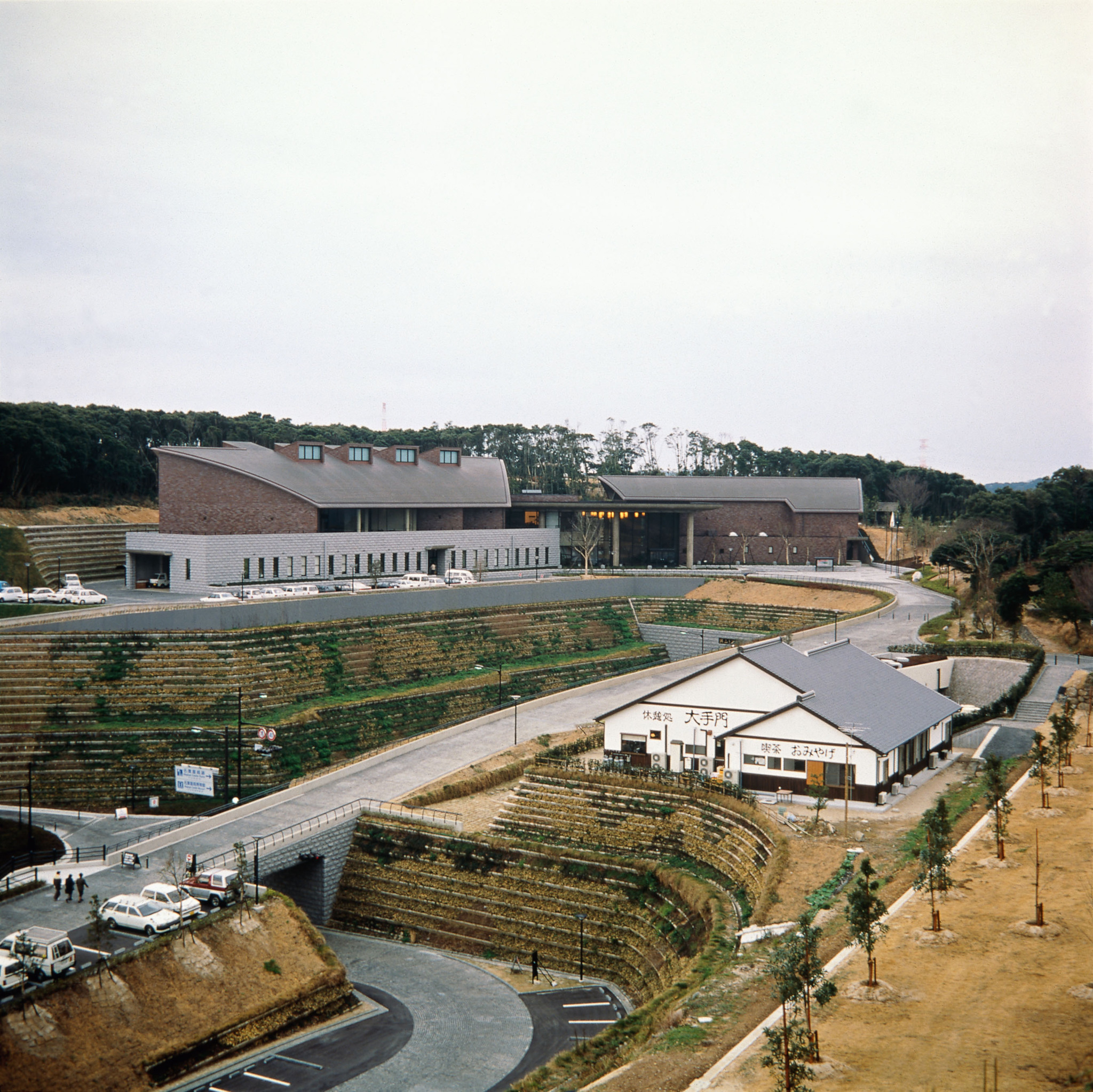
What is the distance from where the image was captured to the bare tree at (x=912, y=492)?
12575 centimetres

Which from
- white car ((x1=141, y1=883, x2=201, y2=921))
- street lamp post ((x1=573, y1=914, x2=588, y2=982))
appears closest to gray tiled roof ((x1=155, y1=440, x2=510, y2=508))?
white car ((x1=141, y1=883, x2=201, y2=921))

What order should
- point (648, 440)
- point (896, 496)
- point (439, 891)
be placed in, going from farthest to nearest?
1. point (648, 440)
2. point (896, 496)
3. point (439, 891)

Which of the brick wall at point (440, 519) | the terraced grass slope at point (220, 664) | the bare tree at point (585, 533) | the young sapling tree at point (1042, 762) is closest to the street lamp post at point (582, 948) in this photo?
the young sapling tree at point (1042, 762)

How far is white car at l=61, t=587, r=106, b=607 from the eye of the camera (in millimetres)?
60750

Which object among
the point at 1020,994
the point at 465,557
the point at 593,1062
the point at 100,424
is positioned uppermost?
the point at 100,424

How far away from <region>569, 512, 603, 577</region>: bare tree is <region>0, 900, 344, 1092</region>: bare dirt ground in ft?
208

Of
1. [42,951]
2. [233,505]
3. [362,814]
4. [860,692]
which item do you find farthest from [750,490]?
[42,951]

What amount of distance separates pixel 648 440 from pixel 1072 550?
100 m

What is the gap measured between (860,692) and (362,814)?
20611 millimetres

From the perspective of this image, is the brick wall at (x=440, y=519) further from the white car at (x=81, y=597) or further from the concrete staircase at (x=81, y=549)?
the white car at (x=81, y=597)

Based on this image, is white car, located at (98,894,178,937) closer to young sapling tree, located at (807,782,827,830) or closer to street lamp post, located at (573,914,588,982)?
street lamp post, located at (573,914,588,982)

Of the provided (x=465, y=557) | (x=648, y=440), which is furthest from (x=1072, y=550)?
(x=648, y=440)

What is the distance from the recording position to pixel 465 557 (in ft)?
283

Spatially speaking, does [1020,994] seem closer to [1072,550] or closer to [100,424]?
[1072,550]
